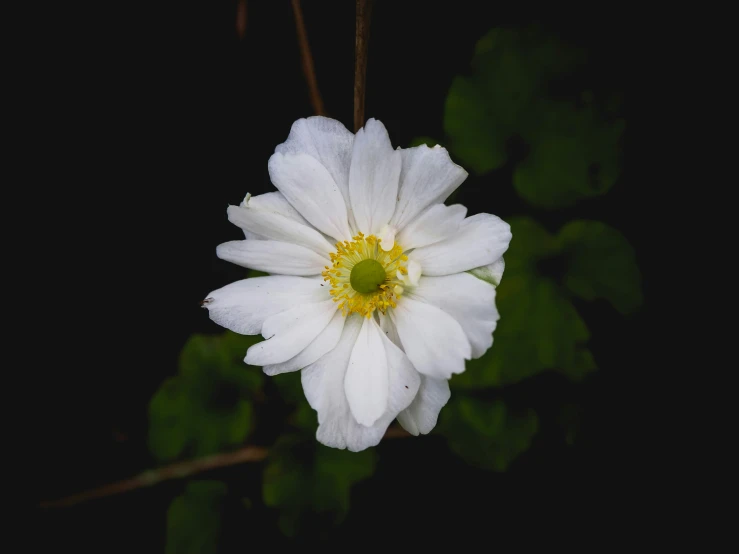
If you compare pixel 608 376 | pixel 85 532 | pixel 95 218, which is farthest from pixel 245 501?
pixel 608 376

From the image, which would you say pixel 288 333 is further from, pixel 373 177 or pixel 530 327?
pixel 530 327

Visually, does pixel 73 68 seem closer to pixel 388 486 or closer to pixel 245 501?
pixel 245 501

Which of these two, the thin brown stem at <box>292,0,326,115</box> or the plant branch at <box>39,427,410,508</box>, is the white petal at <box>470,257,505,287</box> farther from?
the plant branch at <box>39,427,410,508</box>

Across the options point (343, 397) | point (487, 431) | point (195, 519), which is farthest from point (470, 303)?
point (195, 519)

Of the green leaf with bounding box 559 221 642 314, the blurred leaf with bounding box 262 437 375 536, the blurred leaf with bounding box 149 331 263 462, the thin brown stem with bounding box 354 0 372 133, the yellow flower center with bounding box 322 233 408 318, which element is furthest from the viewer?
the blurred leaf with bounding box 149 331 263 462

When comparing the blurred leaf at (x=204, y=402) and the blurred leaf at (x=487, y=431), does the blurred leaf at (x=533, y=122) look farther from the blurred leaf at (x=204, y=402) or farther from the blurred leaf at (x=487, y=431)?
the blurred leaf at (x=204, y=402)

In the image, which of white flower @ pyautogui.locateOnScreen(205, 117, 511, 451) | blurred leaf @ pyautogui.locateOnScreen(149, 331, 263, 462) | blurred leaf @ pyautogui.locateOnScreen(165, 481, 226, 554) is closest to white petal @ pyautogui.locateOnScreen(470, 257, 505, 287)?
white flower @ pyautogui.locateOnScreen(205, 117, 511, 451)
